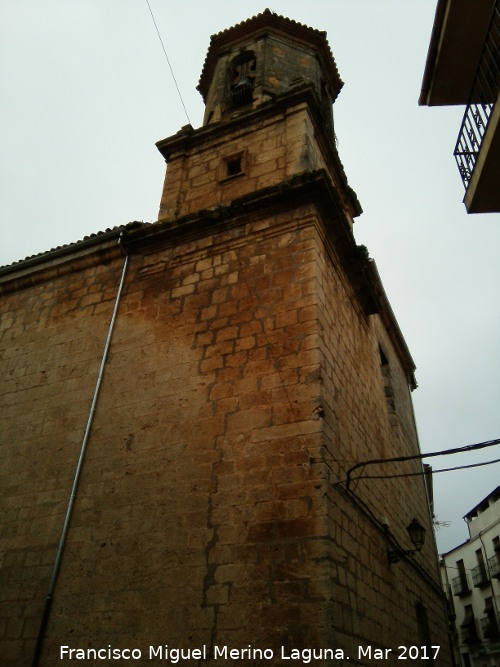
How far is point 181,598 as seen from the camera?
12.8ft

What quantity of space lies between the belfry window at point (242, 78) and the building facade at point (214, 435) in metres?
1.79

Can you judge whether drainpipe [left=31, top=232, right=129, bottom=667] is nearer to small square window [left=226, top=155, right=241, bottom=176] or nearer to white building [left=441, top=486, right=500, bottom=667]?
small square window [left=226, top=155, right=241, bottom=176]

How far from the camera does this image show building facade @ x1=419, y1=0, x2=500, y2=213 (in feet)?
18.4

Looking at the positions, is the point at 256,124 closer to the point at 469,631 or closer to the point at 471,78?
the point at 471,78

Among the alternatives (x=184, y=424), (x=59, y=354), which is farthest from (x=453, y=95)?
(x=59, y=354)

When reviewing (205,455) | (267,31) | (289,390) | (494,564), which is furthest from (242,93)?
(494,564)

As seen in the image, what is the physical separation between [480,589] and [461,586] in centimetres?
270

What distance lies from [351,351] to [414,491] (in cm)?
363

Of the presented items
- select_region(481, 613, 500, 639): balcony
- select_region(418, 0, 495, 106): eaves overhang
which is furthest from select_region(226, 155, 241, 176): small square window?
select_region(481, 613, 500, 639): balcony

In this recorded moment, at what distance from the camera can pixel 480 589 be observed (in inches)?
934

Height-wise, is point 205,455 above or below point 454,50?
below

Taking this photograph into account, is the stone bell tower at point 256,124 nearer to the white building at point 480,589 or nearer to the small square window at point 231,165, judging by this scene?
the small square window at point 231,165

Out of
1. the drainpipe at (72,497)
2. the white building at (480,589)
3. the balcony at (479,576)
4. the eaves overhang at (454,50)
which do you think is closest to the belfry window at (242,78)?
the eaves overhang at (454,50)

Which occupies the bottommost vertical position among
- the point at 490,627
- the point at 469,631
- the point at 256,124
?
the point at 490,627
